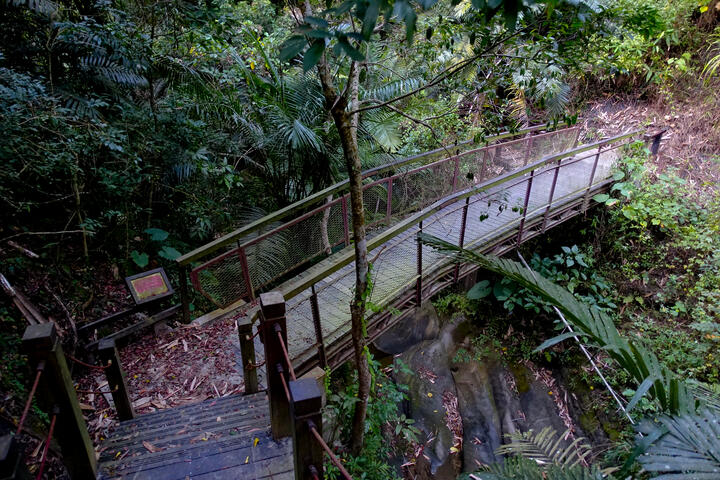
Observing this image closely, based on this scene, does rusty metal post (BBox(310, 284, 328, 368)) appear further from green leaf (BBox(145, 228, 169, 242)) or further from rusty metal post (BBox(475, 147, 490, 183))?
rusty metal post (BBox(475, 147, 490, 183))

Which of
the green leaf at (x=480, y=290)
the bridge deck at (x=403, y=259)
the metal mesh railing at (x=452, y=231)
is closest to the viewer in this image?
the bridge deck at (x=403, y=259)

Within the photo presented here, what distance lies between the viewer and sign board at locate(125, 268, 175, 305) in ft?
15.1

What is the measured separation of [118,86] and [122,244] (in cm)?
241

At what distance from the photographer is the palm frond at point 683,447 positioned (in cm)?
166

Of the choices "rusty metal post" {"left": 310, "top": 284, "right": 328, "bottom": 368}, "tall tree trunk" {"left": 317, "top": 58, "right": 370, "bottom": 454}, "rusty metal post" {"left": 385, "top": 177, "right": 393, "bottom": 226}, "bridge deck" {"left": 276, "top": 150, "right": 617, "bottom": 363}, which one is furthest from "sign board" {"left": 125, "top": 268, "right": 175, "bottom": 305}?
"rusty metal post" {"left": 385, "top": 177, "right": 393, "bottom": 226}

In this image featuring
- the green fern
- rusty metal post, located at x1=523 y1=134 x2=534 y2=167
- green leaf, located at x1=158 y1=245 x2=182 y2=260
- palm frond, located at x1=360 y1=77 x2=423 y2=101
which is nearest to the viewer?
the green fern

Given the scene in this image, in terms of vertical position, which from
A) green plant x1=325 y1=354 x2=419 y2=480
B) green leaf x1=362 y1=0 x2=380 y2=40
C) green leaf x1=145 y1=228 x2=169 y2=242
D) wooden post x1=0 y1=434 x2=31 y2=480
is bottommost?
green plant x1=325 y1=354 x2=419 y2=480

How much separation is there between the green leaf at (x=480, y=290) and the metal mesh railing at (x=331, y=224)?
1750mm

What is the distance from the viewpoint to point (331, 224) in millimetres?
5523

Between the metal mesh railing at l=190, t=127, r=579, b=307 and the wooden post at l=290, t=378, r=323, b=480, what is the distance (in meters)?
2.46

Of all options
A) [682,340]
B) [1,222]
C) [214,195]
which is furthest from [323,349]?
[682,340]

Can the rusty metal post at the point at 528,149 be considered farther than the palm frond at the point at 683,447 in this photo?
Yes

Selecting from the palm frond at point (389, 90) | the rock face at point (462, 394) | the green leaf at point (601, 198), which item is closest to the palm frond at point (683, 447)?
the rock face at point (462, 394)

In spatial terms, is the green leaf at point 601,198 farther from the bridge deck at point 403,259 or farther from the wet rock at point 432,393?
the wet rock at point 432,393
